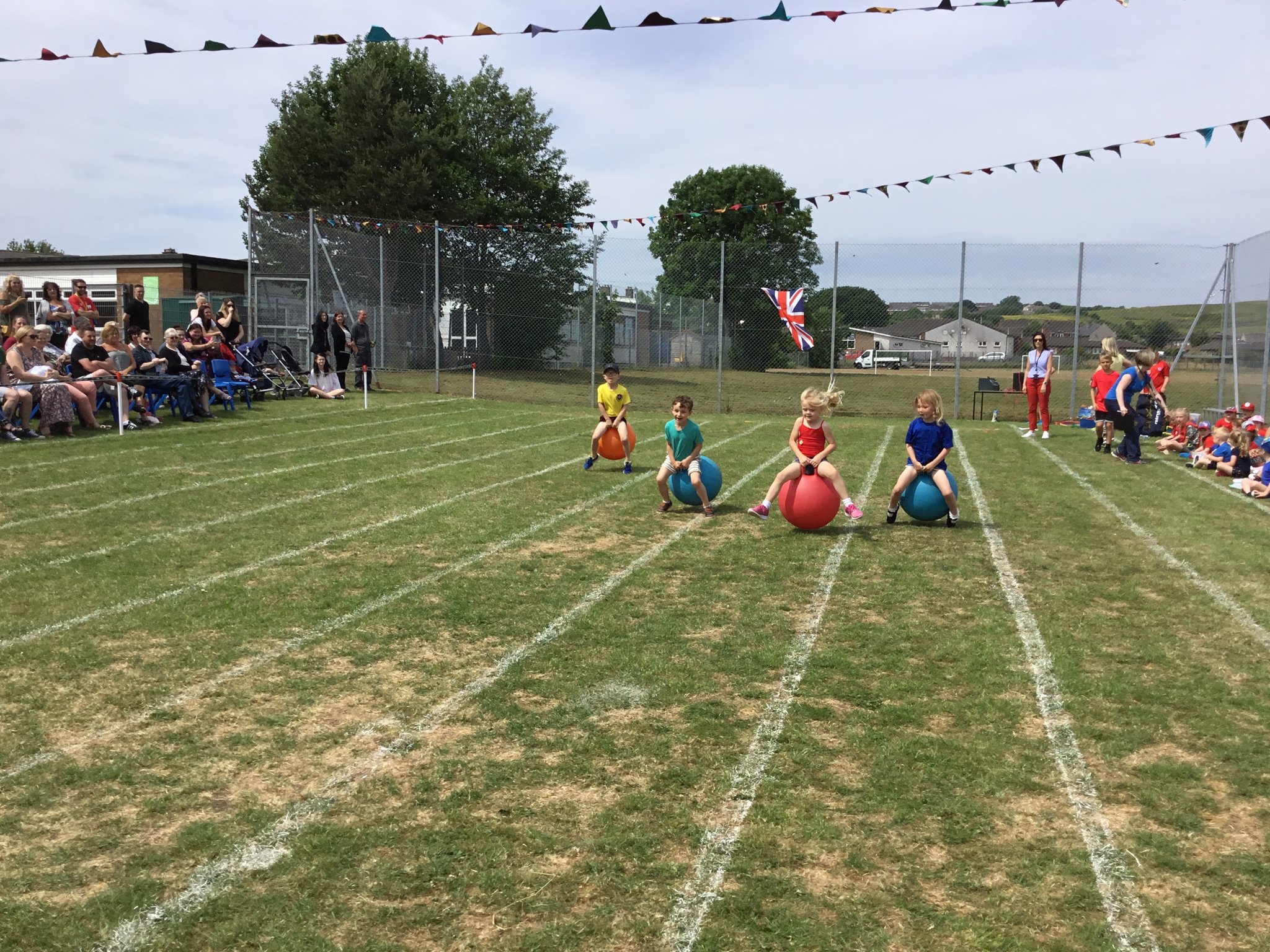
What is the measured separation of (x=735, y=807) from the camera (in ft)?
13.9

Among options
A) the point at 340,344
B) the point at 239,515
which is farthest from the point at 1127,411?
the point at 340,344

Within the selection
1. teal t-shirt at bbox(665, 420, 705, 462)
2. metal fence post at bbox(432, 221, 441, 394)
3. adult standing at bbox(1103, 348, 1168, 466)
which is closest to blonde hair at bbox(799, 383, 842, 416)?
teal t-shirt at bbox(665, 420, 705, 462)

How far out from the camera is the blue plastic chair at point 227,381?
1967cm

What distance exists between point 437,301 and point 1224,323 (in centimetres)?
1710

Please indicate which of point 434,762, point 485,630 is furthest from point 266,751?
point 485,630

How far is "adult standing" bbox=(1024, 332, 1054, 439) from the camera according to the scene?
19.4m

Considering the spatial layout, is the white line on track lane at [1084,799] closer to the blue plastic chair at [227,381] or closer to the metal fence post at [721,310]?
the blue plastic chair at [227,381]

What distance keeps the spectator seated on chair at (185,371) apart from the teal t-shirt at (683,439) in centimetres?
1044

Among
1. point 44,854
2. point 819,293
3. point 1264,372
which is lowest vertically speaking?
point 44,854

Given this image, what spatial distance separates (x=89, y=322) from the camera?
682 inches

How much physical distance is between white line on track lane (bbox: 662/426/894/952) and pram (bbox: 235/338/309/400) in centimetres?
1747

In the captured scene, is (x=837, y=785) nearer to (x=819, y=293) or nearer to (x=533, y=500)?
(x=533, y=500)

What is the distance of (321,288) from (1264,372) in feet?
66.3

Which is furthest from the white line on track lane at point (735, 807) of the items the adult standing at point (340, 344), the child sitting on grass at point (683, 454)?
the adult standing at point (340, 344)
